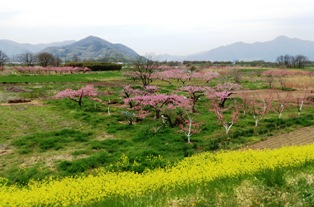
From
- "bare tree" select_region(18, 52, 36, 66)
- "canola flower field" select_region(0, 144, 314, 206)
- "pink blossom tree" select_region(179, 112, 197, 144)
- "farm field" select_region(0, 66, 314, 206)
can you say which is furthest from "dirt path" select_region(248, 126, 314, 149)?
"bare tree" select_region(18, 52, 36, 66)

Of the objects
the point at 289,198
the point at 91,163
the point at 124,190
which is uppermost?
the point at 289,198

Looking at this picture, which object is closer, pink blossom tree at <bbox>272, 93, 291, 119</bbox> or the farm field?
the farm field

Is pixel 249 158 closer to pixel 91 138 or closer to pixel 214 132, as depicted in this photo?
pixel 214 132

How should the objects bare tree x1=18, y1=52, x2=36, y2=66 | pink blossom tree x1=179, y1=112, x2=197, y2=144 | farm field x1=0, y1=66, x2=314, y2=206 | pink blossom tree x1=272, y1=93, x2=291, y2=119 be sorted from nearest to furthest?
farm field x1=0, y1=66, x2=314, y2=206
pink blossom tree x1=179, y1=112, x2=197, y2=144
pink blossom tree x1=272, y1=93, x2=291, y2=119
bare tree x1=18, y1=52, x2=36, y2=66

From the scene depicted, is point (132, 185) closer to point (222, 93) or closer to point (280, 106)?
point (222, 93)

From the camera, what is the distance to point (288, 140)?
21.6 meters

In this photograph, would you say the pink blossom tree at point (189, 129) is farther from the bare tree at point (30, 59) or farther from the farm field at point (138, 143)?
the bare tree at point (30, 59)

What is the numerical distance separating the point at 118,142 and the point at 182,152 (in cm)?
465

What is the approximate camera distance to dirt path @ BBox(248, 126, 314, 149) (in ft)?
67.1

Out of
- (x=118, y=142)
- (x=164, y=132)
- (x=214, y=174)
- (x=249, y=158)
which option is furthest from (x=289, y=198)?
(x=164, y=132)

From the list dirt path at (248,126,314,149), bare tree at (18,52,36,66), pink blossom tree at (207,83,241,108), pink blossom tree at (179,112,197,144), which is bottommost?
dirt path at (248,126,314,149)

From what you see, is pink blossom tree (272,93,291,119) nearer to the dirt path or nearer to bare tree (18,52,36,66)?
the dirt path

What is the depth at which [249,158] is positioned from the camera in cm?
1373

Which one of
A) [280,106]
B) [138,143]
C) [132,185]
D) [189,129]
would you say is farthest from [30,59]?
[132,185]
